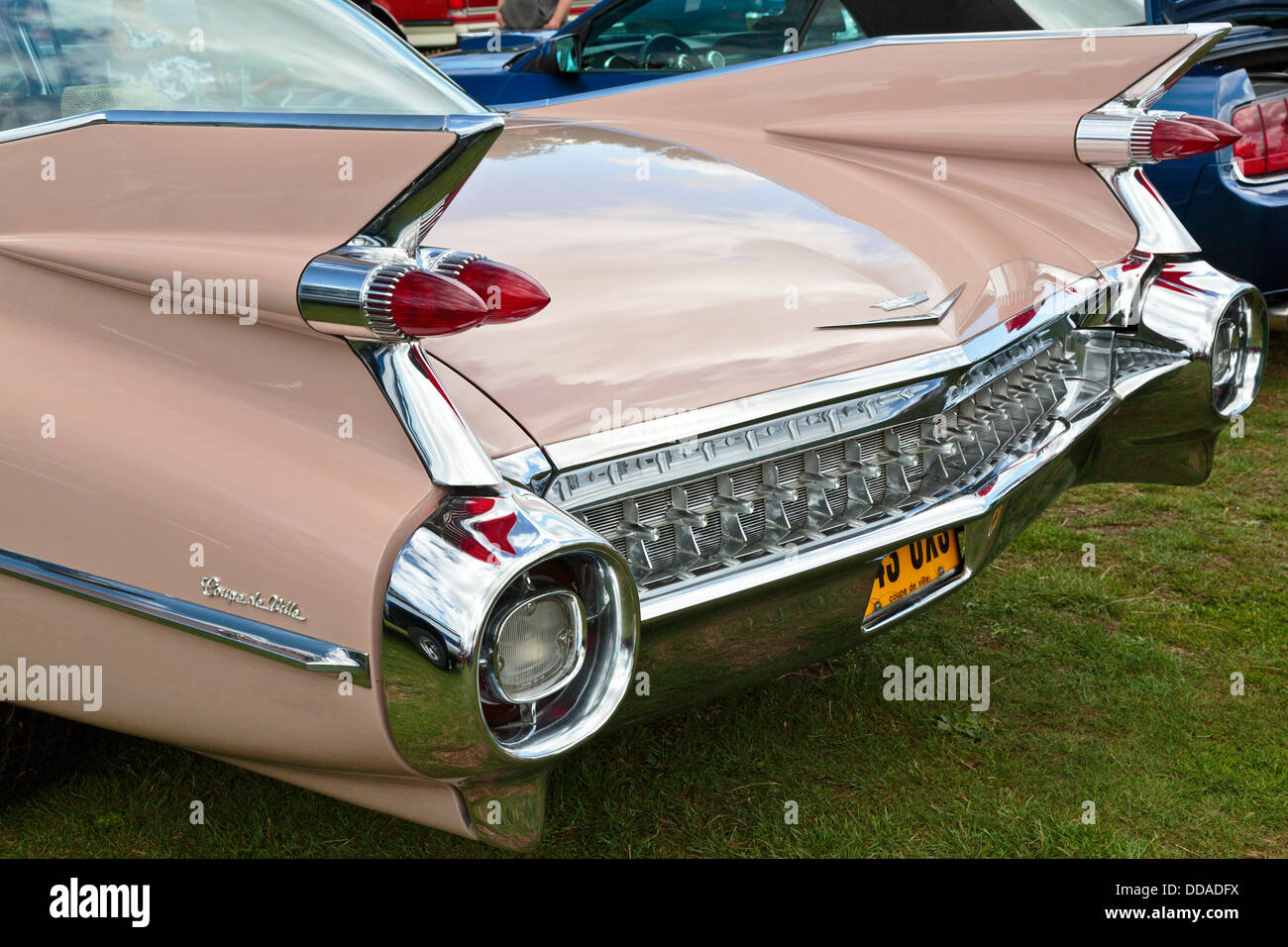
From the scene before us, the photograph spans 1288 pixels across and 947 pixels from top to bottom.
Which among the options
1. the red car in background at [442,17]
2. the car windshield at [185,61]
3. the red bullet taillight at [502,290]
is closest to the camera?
the red bullet taillight at [502,290]

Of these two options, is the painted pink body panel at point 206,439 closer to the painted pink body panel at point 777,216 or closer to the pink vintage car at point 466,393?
the pink vintage car at point 466,393

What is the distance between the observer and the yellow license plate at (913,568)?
7.51 feet

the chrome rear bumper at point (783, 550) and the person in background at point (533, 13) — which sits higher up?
the person in background at point (533, 13)

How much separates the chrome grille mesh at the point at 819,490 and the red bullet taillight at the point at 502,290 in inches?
13.7

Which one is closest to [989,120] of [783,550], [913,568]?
[913,568]

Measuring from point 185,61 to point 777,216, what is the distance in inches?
47.1

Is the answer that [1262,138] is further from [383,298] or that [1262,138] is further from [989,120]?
[383,298]

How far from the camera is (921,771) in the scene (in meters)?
2.71

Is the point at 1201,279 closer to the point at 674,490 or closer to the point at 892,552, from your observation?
the point at 892,552

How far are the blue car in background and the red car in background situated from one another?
612cm

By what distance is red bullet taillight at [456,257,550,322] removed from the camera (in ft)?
5.59

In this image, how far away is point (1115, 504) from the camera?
4.16 meters

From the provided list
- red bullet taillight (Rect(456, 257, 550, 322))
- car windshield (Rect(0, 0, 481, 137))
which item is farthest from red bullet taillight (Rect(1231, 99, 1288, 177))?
red bullet taillight (Rect(456, 257, 550, 322))

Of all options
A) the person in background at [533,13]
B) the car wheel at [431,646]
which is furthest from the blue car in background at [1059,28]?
the car wheel at [431,646]
